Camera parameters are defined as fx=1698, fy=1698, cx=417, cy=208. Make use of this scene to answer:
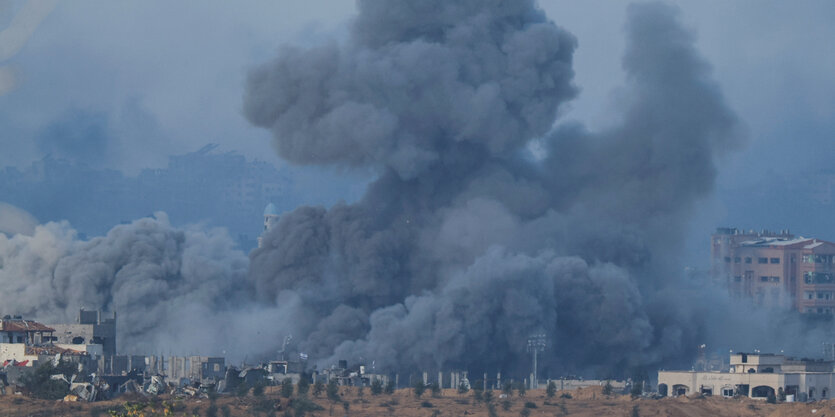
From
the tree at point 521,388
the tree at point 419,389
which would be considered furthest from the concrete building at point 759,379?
the tree at point 419,389

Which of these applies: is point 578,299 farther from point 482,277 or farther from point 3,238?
point 3,238

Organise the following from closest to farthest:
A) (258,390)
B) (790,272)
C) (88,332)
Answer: (258,390) < (88,332) < (790,272)

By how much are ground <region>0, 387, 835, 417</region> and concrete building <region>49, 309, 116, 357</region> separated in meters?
12.5

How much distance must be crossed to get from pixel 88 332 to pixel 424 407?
19.1m

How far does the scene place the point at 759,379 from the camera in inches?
2525

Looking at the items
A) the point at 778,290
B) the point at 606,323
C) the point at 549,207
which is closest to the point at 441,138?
the point at 549,207

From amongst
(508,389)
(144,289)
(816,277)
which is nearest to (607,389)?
(508,389)

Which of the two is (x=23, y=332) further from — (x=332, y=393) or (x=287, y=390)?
(x=332, y=393)

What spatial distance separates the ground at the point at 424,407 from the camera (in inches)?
2019

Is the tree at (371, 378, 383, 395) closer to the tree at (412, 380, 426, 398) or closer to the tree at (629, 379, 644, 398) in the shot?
the tree at (412, 380, 426, 398)

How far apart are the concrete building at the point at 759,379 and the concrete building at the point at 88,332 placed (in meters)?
22.5

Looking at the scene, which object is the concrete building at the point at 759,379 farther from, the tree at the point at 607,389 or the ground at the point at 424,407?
the ground at the point at 424,407

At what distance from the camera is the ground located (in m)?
51.3

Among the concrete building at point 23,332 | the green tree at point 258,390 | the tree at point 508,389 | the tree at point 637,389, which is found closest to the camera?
the green tree at point 258,390
